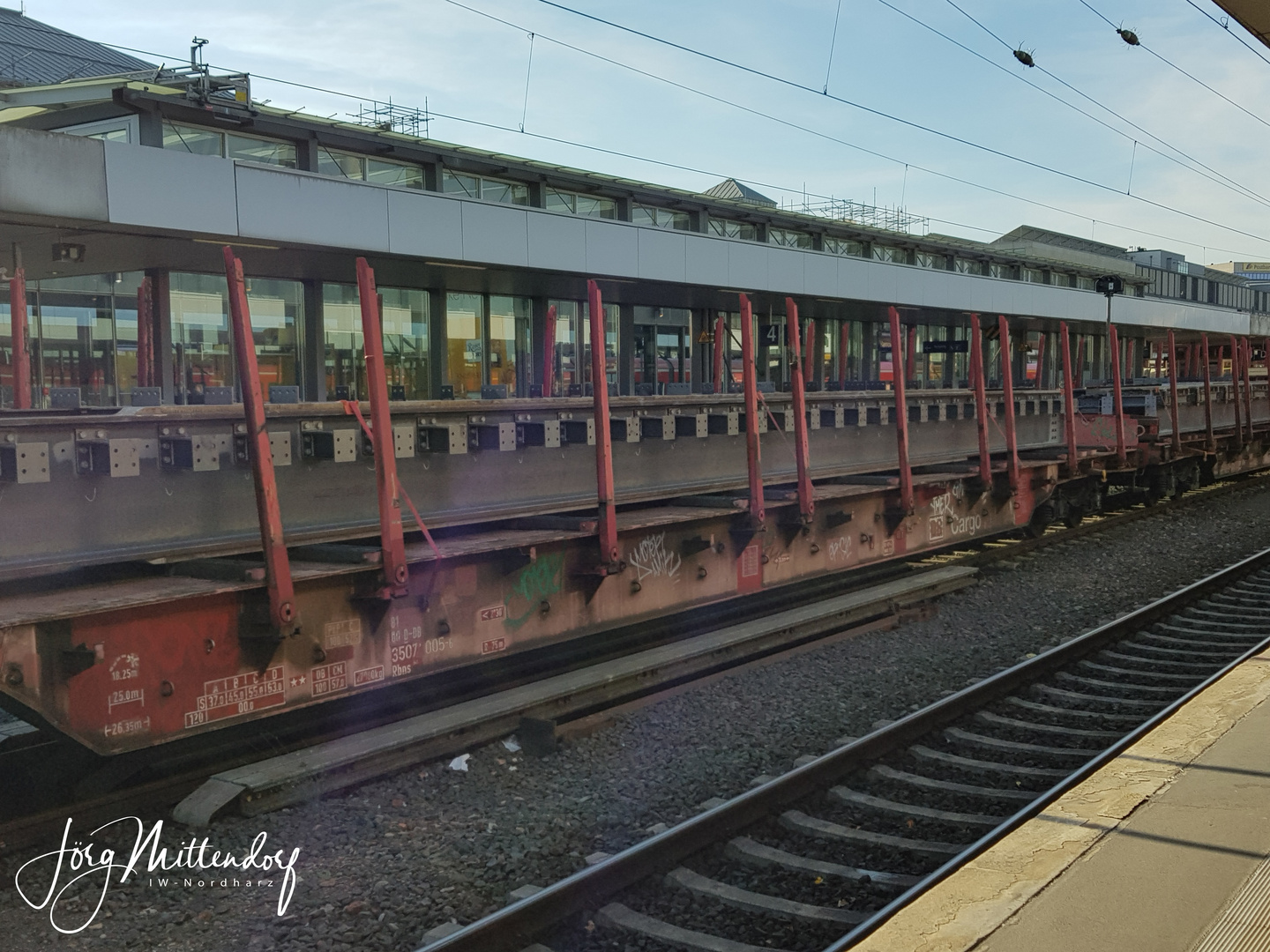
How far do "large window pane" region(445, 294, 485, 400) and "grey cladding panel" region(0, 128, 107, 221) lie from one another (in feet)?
28.7

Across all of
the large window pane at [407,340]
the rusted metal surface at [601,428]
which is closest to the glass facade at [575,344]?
the large window pane at [407,340]

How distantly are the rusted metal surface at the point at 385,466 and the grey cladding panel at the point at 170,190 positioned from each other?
23.5 ft

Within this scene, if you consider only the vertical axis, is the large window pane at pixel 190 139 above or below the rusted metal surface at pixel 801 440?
above

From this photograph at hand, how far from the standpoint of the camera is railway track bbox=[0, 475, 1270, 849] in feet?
18.1

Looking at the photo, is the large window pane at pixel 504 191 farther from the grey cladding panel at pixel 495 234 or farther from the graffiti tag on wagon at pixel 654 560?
the graffiti tag on wagon at pixel 654 560

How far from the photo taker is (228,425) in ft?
20.1

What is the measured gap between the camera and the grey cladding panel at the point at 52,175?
10750 millimetres

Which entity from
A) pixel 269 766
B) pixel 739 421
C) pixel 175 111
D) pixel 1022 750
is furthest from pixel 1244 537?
pixel 175 111

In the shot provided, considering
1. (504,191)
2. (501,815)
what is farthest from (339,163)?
(501,815)

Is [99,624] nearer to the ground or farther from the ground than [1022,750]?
farther from the ground

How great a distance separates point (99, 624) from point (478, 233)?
11.6 meters

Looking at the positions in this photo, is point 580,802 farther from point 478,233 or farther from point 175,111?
point 175,111

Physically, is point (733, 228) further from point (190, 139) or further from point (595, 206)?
point (190, 139)

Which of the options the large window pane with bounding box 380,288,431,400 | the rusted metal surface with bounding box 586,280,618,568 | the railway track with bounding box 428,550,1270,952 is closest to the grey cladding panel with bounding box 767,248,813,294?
the large window pane with bounding box 380,288,431,400
